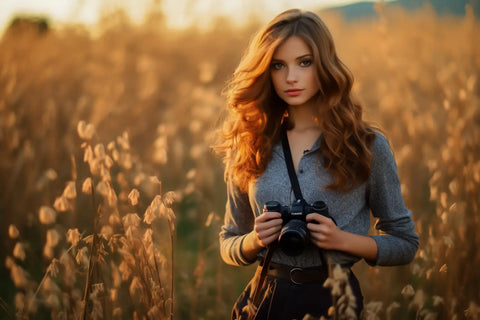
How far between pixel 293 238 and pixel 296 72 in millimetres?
582

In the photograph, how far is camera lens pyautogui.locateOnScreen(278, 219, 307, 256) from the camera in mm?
1324

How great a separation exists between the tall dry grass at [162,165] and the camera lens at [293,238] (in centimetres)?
30

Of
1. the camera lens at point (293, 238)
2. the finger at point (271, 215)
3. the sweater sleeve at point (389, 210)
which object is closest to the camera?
the camera lens at point (293, 238)

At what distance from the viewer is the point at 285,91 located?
1.61 metres

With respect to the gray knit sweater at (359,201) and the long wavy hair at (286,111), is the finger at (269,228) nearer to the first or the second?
the gray knit sweater at (359,201)

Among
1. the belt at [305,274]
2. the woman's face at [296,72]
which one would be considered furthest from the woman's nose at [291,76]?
the belt at [305,274]

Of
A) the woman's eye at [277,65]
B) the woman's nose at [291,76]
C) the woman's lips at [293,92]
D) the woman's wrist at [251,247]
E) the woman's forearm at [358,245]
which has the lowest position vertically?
the woman's wrist at [251,247]

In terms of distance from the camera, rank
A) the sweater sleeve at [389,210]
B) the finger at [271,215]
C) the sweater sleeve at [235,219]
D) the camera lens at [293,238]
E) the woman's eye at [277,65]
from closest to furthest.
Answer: the camera lens at [293,238] → the finger at [271,215] → the sweater sleeve at [389,210] → the woman's eye at [277,65] → the sweater sleeve at [235,219]

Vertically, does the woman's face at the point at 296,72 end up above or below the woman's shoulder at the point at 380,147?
above

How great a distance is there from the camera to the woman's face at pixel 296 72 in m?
1.57

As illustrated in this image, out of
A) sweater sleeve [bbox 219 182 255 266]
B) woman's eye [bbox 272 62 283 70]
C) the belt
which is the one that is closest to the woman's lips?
woman's eye [bbox 272 62 283 70]

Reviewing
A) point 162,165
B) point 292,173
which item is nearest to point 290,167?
point 292,173

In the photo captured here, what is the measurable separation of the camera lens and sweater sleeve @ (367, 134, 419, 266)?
0.33m

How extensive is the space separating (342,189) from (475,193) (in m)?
1.29
